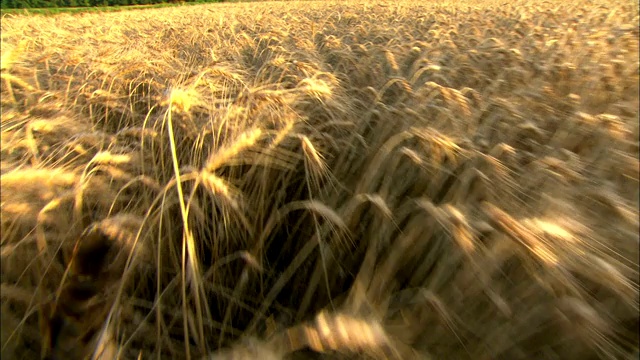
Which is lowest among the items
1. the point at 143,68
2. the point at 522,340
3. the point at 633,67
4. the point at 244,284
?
the point at 244,284

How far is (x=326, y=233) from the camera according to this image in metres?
0.89

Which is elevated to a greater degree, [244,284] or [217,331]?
[244,284]

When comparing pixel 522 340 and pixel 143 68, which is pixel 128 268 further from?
pixel 143 68

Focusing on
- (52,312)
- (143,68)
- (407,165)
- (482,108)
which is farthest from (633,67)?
(52,312)

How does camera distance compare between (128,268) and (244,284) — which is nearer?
(128,268)

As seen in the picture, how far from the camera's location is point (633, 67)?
1.91m

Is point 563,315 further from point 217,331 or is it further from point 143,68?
point 143,68

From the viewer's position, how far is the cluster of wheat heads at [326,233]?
0.68m

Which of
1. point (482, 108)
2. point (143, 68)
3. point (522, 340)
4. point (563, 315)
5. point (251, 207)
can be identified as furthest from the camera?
point (143, 68)

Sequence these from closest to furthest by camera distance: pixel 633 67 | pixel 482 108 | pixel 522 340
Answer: pixel 522 340 < pixel 482 108 < pixel 633 67

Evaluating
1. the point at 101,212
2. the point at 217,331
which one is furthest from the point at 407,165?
the point at 101,212

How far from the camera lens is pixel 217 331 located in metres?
0.94

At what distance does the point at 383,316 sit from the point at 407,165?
53 centimetres

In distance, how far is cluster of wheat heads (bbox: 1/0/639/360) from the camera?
2.22 feet
